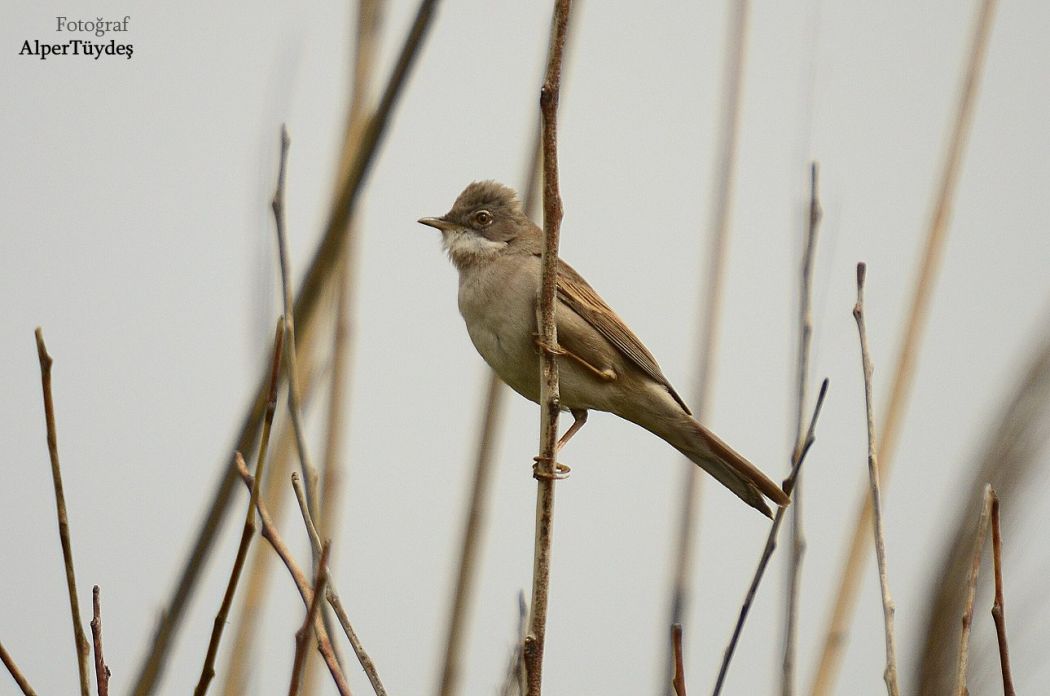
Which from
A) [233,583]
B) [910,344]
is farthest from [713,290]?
[233,583]

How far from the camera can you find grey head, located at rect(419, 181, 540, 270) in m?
5.28

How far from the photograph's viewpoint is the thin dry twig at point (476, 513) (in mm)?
2934

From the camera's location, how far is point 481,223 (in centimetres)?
542

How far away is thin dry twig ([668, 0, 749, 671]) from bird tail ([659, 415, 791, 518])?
845mm

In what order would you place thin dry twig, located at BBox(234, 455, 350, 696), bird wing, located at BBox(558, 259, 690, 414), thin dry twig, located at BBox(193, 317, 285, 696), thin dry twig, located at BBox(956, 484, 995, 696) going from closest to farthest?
1. thin dry twig, located at BBox(193, 317, 285, 696)
2. thin dry twig, located at BBox(234, 455, 350, 696)
3. thin dry twig, located at BBox(956, 484, 995, 696)
4. bird wing, located at BBox(558, 259, 690, 414)

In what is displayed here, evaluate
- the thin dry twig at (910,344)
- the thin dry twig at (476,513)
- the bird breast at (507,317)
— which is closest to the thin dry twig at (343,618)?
the thin dry twig at (476,513)

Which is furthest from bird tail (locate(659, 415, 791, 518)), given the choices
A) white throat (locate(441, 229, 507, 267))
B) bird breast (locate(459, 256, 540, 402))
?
white throat (locate(441, 229, 507, 267))

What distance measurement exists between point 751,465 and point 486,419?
1.59 meters

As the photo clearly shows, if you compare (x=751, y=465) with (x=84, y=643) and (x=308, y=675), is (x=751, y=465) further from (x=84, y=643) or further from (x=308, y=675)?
(x=84, y=643)

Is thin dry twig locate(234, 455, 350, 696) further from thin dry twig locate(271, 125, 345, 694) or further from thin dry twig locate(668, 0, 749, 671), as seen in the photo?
thin dry twig locate(668, 0, 749, 671)

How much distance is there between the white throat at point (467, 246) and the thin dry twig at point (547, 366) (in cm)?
222

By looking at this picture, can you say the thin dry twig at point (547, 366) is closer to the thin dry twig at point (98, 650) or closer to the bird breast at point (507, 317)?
the thin dry twig at point (98, 650)

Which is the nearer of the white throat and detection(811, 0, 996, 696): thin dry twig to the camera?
detection(811, 0, 996, 696): thin dry twig

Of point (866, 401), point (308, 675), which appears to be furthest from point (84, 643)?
point (866, 401)
